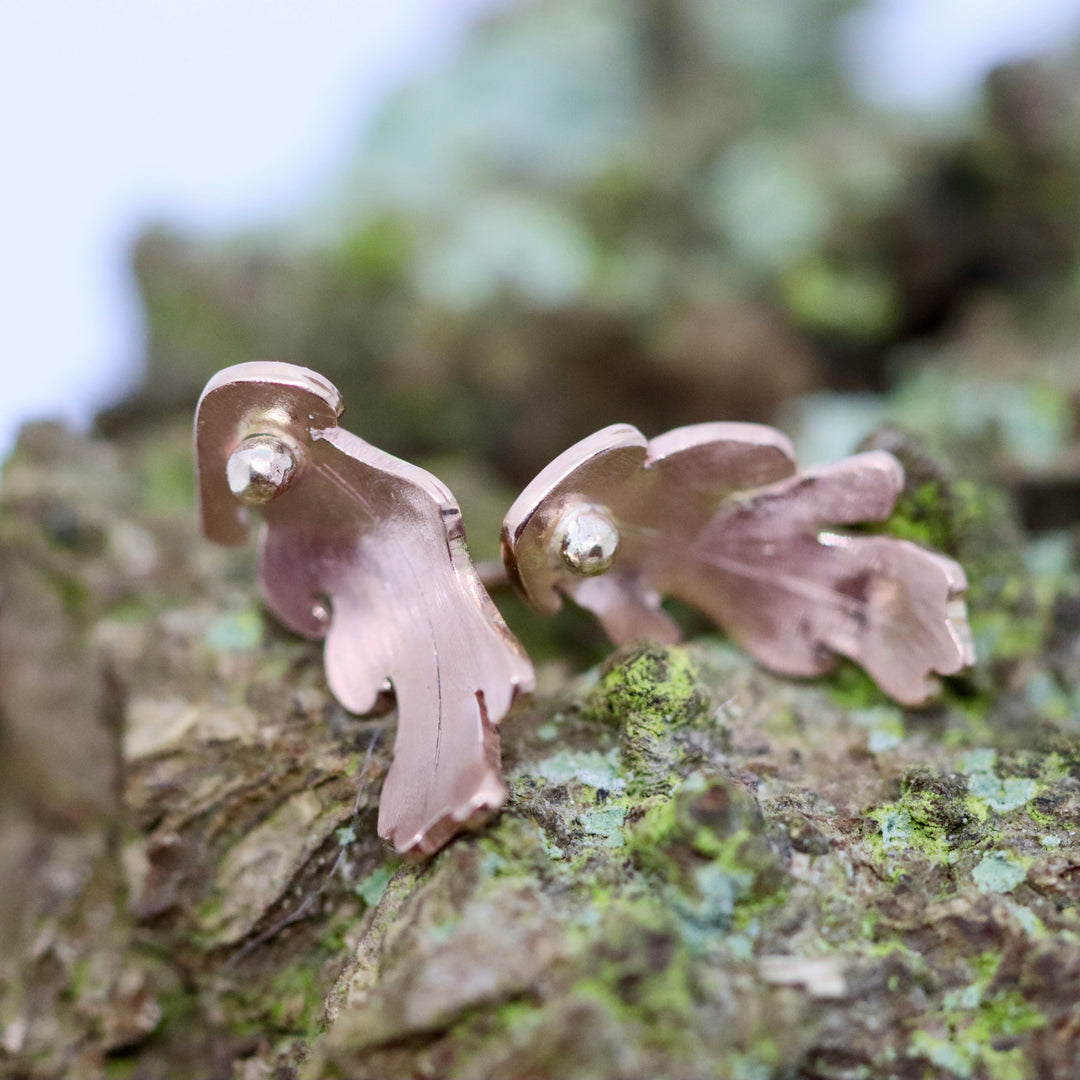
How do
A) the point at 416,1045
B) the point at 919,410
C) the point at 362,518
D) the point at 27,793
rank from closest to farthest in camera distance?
1. the point at 416,1045
2. the point at 362,518
3. the point at 27,793
4. the point at 919,410

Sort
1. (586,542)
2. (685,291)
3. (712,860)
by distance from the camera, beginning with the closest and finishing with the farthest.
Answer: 1. (712,860)
2. (586,542)
3. (685,291)

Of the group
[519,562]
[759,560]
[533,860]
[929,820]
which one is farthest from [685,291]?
[533,860]

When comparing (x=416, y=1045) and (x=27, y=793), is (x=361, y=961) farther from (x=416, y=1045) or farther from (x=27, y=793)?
(x=27, y=793)

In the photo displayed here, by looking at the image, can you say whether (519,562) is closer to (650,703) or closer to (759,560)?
(650,703)

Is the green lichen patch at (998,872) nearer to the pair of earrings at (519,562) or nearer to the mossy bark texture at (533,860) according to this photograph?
the mossy bark texture at (533,860)

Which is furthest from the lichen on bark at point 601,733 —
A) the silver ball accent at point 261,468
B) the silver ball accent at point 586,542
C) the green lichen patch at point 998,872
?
the silver ball accent at point 261,468

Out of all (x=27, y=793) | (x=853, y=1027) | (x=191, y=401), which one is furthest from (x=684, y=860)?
(x=191, y=401)
